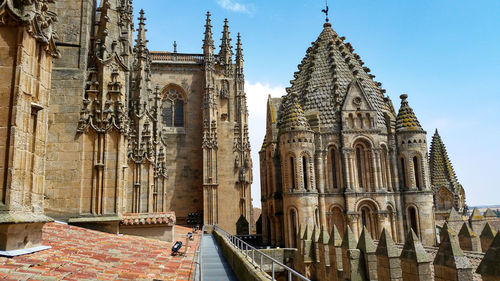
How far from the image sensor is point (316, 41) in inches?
1210

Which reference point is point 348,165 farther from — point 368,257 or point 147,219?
point 147,219

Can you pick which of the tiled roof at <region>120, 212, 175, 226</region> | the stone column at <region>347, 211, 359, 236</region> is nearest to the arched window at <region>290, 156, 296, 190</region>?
the stone column at <region>347, 211, 359, 236</region>

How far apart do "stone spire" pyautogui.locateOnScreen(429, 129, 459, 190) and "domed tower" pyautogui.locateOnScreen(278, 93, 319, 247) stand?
2334cm

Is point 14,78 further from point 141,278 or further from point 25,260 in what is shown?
point 141,278

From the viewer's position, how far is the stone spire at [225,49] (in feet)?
122

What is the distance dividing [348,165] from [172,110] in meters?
18.3

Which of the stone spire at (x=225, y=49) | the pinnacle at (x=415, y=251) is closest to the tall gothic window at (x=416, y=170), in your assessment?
the pinnacle at (x=415, y=251)

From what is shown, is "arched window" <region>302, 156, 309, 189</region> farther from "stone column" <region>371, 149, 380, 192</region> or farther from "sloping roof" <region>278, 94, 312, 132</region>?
"stone column" <region>371, 149, 380, 192</region>

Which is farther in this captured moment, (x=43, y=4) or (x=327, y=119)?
(x=327, y=119)

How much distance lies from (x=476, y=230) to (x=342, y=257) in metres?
14.7

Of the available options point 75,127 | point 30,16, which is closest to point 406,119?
point 75,127

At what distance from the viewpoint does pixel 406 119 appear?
2616 centimetres

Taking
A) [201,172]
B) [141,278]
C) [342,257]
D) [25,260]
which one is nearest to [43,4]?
[25,260]

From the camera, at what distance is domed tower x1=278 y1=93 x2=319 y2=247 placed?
78.3 feet
